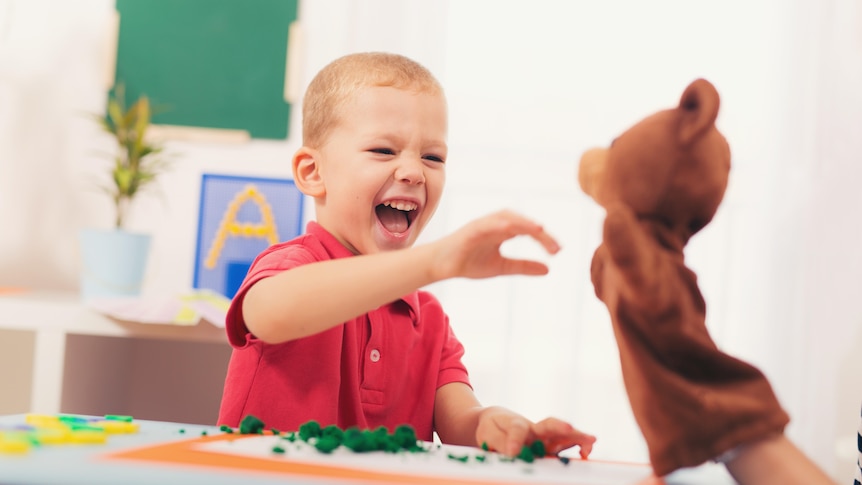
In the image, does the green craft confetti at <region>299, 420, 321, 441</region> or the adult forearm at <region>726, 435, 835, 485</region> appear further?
the green craft confetti at <region>299, 420, 321, 441</region>

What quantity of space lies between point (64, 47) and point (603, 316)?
1533 millimetres

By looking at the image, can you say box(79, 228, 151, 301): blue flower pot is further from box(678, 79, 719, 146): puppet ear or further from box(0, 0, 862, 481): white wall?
box(678, 79, 719, 146): puppet ear

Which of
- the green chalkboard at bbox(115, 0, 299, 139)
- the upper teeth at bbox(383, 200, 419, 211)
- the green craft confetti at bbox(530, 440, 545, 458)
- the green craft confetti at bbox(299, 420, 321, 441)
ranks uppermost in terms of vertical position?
the green chalkboard at bbox(115, 0, 299, 139)

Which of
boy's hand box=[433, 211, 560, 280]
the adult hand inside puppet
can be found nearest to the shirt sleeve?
boy's hand box=[433, 211, 560, 280]

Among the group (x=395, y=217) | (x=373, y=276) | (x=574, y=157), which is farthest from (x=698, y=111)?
(x=574, y=157)

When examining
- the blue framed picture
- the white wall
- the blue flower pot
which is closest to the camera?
the blue flower pot

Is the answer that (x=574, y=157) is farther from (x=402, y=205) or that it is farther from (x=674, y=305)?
(x=674, y=305)

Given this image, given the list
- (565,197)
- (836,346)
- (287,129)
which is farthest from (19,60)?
(836,346)

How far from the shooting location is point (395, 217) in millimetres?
1034

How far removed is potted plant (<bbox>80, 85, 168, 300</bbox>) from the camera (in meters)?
1.82

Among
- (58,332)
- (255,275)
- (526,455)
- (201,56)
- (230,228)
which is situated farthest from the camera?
(201,56)

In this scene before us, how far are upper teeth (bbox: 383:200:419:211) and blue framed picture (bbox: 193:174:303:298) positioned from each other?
1.06m

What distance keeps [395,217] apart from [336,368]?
0.21 meters

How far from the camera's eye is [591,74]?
221 cm
